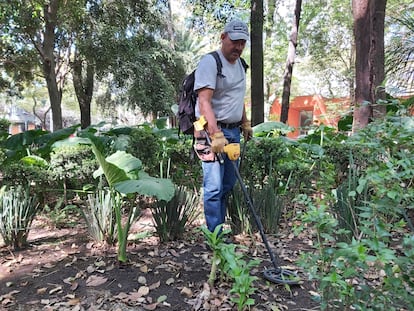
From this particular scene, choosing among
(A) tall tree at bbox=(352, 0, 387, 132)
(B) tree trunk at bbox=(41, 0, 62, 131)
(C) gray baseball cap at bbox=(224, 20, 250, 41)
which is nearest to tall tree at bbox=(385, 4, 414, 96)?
(A) tall tree at bbox=(352, 0, 387, 132)

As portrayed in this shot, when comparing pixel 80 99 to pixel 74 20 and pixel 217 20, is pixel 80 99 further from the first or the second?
pixel 217 20

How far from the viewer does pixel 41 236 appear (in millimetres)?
3070

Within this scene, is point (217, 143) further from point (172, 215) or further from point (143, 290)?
point (143, 290)

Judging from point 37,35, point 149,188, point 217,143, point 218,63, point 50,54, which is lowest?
point 149,188

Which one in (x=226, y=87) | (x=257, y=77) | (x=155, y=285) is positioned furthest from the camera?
(x=257, y=77)

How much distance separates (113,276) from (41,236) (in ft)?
3.95

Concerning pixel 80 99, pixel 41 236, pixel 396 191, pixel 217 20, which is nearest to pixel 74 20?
pixel 80 99

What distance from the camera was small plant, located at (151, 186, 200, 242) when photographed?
2.67 meters

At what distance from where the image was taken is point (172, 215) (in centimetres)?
273

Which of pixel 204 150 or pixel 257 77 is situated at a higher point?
pixel 257 77

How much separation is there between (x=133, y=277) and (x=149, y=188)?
65 centimetres

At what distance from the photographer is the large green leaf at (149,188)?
1.98 metres

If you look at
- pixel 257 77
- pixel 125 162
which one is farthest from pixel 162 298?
pixel 257 77

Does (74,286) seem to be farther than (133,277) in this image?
No
